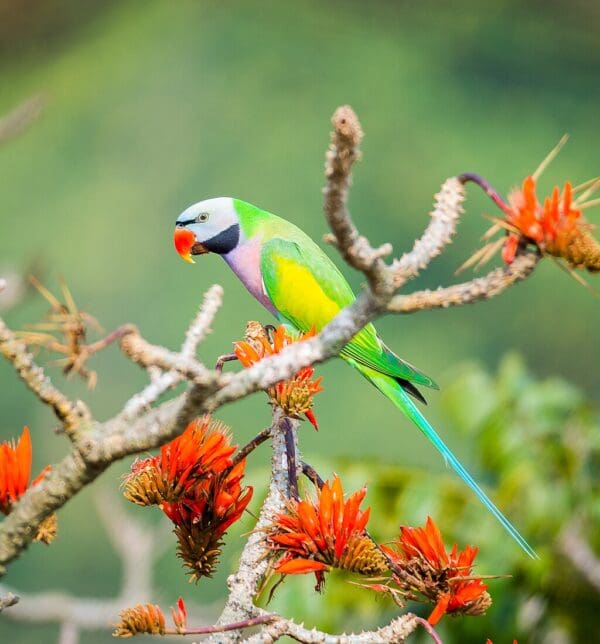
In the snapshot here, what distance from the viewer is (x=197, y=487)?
68cm

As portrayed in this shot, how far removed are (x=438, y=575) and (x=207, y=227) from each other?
71 cm

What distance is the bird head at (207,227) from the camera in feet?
3.84

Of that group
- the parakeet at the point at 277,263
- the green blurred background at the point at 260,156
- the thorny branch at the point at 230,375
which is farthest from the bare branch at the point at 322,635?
the green blurred background at the point at 260,156

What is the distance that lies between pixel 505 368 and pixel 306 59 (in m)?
2.67

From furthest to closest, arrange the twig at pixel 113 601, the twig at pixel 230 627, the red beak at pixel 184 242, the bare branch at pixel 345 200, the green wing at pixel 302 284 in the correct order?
the twig at pixel 113 601 < the green wing at pixel 302 284 < the red beak at pixel 184 242 < the twig at pixel 230 627 < the bare branch at pixel 345 200

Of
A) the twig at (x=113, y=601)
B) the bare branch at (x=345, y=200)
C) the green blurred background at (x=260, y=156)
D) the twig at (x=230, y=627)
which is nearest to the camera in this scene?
the bare branch at (x=345, y=200)

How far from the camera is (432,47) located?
426 centimetres

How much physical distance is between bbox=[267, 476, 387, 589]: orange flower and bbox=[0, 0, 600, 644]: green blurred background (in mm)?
2755

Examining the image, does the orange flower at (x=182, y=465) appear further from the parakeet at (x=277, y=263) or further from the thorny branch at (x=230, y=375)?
the parakeet at (x=277, y=263)

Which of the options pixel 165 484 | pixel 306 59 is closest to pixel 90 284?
pixel 306 59

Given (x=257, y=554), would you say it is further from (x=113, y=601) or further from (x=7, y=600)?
(x=113, y=601)

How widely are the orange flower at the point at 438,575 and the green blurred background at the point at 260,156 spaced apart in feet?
8.93

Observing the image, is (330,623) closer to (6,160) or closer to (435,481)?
(435,481)

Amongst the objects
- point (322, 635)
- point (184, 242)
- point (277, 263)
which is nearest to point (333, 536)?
point (322, 635)
